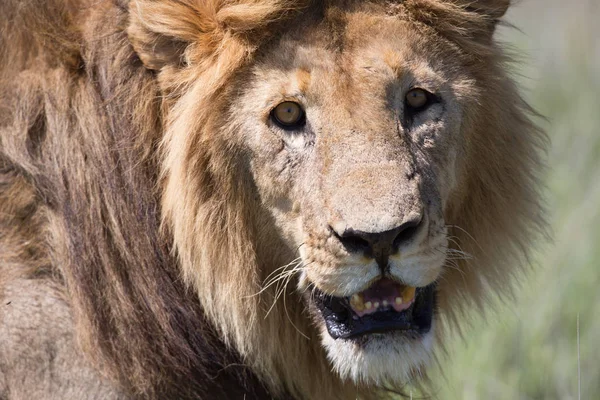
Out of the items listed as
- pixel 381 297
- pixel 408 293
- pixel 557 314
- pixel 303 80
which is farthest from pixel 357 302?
pixel 557 314

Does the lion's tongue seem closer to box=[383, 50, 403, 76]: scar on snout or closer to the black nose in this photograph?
the black nose

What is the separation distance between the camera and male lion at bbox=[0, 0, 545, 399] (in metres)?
3.50

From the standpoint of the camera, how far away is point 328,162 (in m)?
3.44

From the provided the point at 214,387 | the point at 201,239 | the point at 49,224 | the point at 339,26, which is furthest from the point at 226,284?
the point at 339,26

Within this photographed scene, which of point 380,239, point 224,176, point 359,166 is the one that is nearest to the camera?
point 380,239

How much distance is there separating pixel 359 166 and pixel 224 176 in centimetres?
61

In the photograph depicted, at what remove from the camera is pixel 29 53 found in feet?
12.8

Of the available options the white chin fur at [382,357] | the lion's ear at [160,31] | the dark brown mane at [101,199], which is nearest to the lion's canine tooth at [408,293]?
the white chin fur at [382,357]

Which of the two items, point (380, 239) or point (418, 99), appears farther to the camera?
point (418, 99)

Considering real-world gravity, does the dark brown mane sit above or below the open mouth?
above

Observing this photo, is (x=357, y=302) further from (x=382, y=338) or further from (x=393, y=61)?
(x=393, y=61)

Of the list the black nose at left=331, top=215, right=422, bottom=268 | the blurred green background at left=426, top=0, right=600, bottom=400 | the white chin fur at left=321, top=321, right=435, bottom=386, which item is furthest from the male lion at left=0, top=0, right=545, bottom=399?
the blurred green background at left=426, top=0, right=600, bottom=400

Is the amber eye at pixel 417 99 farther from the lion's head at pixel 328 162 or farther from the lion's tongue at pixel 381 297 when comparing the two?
the lion's tongue at pixel 381 297

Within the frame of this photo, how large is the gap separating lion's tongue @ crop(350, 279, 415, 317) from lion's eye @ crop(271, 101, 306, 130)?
0.67m
